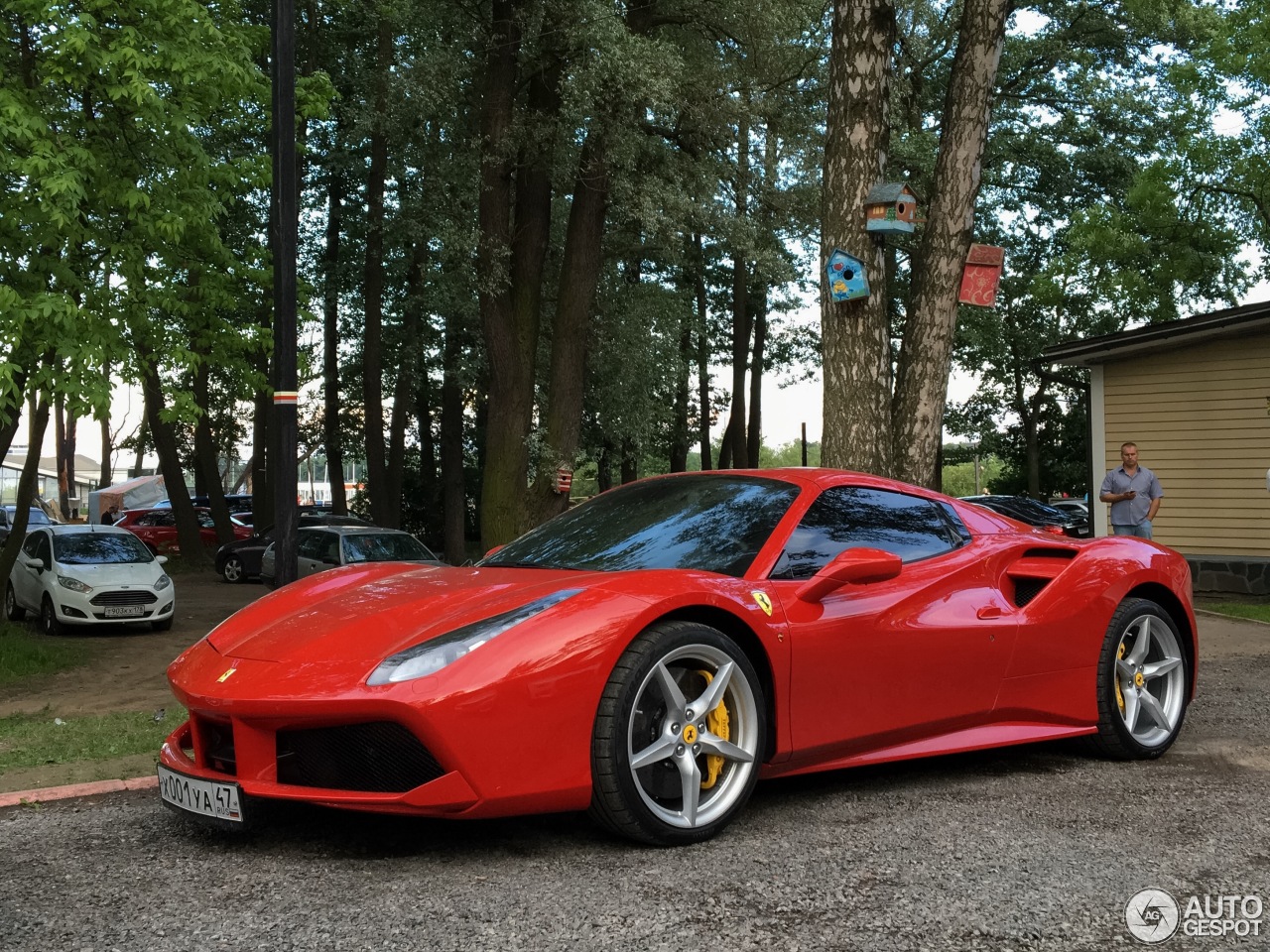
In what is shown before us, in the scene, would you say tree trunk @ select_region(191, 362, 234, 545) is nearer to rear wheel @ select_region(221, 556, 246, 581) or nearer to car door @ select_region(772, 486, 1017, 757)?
rear wheel @ select_region(221, 556, 246, 581)

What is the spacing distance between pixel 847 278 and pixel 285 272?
3768 mm

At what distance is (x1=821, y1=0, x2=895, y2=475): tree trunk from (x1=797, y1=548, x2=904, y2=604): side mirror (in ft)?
12.6

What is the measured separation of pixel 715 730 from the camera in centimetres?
419

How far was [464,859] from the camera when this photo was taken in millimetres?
3822

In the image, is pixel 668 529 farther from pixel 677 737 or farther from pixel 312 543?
pixel 312 543

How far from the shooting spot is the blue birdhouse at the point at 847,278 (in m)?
8.23

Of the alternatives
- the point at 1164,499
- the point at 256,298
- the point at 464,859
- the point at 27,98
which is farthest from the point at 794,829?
the point at 1164,499

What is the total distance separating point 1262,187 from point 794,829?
2112cm

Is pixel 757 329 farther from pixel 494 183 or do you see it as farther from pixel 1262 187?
pixel 494 183

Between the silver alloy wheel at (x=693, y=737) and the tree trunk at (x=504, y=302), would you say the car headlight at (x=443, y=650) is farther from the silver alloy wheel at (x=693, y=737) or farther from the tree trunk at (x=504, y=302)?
the tree trunk at (x=504, y=302)

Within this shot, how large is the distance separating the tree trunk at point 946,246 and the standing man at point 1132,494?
3.95 m

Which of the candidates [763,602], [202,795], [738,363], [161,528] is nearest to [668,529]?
[763,602]

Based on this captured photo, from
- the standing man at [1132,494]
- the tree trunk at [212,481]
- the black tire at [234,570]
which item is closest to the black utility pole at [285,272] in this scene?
the standing man at [1132,494]

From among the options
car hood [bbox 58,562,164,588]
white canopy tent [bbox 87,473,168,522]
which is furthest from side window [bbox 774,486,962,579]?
white canopy tent [bbox 87,473,168,522]
